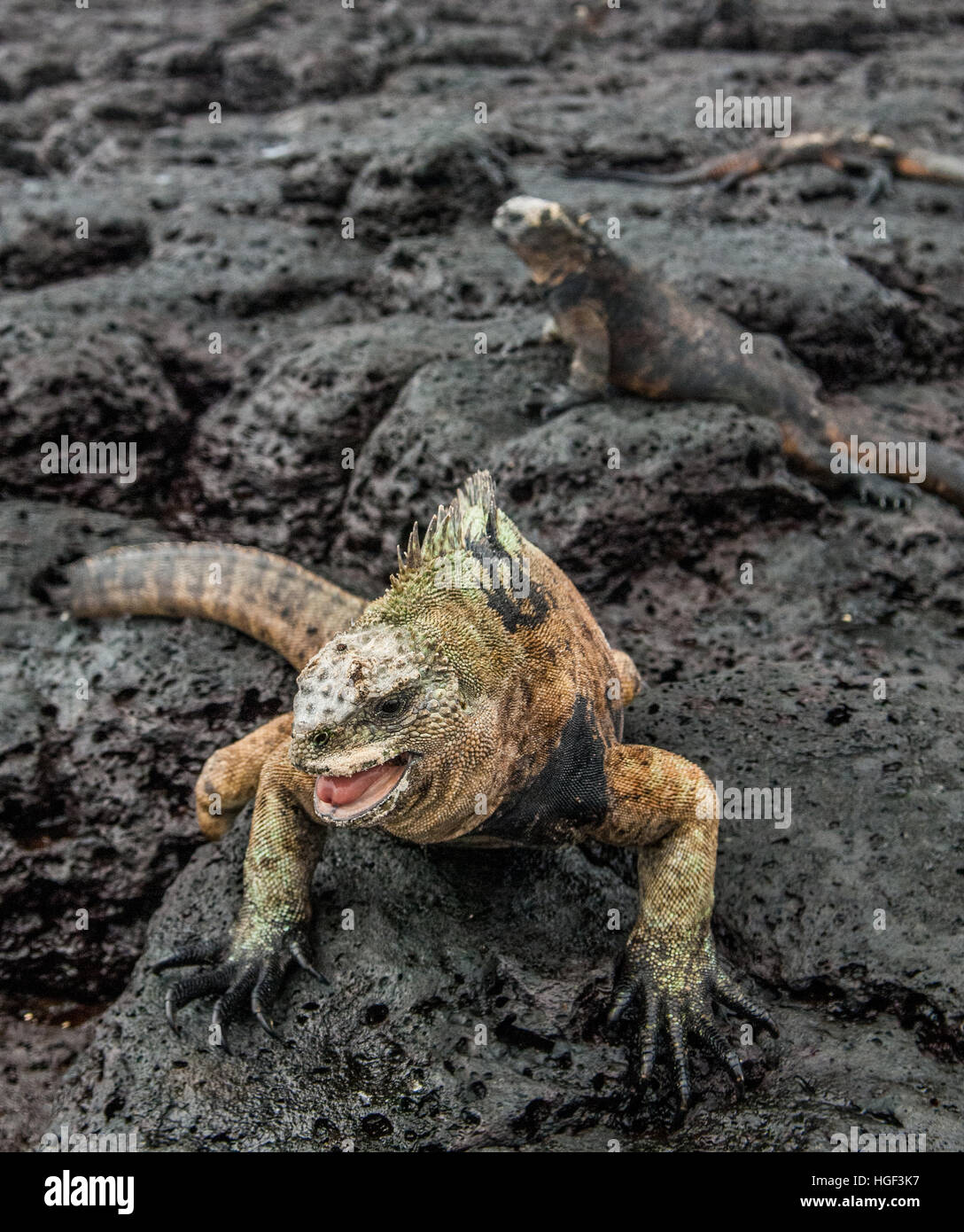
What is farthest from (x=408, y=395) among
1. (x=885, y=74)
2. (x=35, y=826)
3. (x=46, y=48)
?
(x=46, y=48)

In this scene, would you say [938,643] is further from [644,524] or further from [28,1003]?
[28,1003]

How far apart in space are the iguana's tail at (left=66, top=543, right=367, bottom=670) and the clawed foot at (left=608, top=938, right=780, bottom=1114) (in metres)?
1.64

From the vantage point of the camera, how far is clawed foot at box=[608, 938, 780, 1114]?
2770mm

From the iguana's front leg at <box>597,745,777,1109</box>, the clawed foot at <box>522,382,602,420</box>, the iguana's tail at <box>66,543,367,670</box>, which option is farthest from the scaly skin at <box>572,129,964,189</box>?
the iguana's front leg at <box>597,745,777,1109</box>

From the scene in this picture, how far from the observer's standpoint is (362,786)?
7.95 ft

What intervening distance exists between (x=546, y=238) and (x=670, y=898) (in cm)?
373

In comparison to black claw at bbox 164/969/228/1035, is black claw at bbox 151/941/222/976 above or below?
above

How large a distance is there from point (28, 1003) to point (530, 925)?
1958 mm

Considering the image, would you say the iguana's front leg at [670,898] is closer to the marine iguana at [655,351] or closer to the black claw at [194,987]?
the black claw at [194,987]

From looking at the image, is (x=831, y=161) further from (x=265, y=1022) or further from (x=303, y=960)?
(x=265, y=1022)

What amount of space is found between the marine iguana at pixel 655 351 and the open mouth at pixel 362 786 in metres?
3.11

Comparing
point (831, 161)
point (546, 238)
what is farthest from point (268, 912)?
point (831, 161)

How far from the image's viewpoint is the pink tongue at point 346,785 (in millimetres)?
2408

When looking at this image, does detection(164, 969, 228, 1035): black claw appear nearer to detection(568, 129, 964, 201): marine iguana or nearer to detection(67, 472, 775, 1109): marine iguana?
detection(67, 472, 775, 1109): marine iguana
